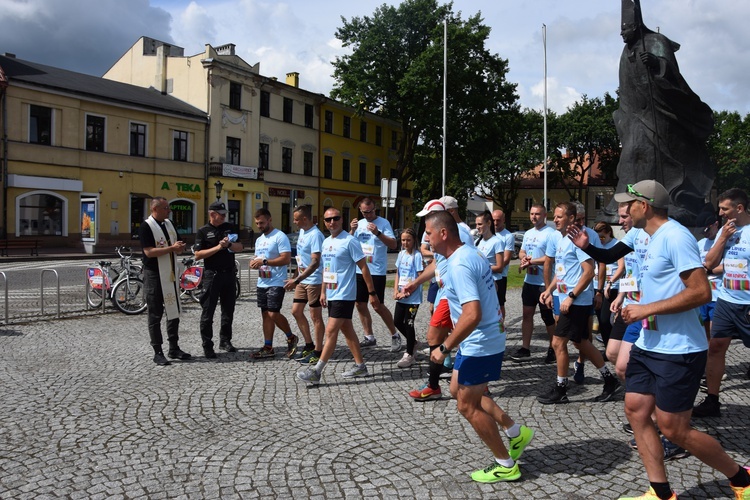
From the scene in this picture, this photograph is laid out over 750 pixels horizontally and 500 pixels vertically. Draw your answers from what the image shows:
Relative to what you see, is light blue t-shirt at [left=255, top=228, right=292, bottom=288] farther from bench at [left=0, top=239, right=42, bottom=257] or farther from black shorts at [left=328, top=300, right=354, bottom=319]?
bench at [left=0, top=239, right=42, bottom=257]

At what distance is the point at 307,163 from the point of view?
4619 cm

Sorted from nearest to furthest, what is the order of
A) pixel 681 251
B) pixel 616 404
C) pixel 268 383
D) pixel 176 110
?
pixel 681 251 < pixel 616 404 < pixel 268 383 < pixel 176 110

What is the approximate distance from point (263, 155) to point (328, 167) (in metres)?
6.99

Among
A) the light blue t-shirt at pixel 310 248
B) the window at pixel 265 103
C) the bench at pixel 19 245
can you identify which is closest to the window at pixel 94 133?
the bench at pixel 19 245

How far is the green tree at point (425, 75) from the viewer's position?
38.1m

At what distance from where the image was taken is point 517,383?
6422 millimetres

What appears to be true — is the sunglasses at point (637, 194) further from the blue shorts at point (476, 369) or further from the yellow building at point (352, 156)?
the yellow building at point (352, 156)

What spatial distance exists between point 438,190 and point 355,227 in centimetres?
3777

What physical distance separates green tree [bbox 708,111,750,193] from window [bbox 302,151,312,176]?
109ft

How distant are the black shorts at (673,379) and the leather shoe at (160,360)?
5.51m

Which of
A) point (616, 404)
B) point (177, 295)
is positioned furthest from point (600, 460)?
point (177, 295)

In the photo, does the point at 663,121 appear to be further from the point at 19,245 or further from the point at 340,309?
the point at 19,245

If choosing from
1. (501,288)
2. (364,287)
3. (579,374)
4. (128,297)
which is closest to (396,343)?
(364,287)

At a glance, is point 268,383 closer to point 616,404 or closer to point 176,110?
point 616,404
